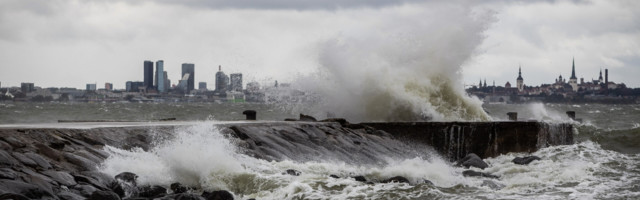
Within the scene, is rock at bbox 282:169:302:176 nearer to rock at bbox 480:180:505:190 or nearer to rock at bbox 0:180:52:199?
rock at bbox 480:180:505:190

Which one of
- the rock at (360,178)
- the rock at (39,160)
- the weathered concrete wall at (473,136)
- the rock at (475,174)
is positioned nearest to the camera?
the rock at (39,160)

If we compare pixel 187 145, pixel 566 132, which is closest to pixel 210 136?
pixel 187 145

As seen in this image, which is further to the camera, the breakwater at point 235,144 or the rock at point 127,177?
the rock at point 127,177

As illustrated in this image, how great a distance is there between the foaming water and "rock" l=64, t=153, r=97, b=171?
0.55ft

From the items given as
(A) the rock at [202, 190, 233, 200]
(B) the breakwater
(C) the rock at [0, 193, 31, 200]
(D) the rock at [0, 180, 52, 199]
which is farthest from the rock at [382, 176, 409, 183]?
(C) the rock at [0, 193, 31, 200]

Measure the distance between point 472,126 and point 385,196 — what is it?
23.4ft

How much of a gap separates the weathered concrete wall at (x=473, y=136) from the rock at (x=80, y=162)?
8.31m

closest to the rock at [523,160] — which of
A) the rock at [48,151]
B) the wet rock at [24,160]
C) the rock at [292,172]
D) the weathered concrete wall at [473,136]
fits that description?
the weathered concrete wall at [473,136]

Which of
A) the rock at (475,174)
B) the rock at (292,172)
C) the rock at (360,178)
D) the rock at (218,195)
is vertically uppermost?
the rock at (292,172)

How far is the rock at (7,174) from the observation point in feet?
30.5

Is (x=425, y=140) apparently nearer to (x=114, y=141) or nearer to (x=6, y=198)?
(x=114, y=141)

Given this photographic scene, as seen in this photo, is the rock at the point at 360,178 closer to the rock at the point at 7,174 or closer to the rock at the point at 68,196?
the rock at the point at 68,196

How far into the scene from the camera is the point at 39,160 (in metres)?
10.2

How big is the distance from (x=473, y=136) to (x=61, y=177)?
10.9m
